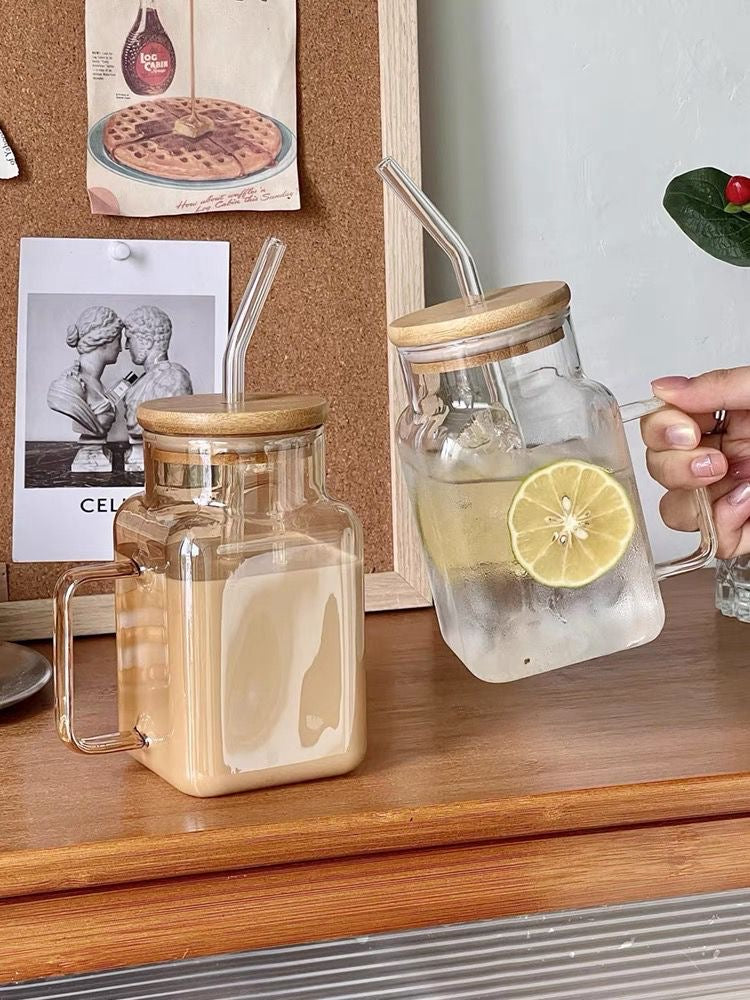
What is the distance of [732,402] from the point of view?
674 mm

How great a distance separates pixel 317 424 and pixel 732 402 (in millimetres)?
281

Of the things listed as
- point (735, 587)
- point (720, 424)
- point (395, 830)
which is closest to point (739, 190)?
point (720, 424)

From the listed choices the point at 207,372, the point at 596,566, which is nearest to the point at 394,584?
the point at 207,372

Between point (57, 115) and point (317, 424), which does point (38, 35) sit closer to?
point (57, 115)

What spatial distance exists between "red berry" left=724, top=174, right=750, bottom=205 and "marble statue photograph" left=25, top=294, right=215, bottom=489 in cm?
39

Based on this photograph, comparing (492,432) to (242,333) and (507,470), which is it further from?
(242,333)

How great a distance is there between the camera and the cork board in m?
0.81

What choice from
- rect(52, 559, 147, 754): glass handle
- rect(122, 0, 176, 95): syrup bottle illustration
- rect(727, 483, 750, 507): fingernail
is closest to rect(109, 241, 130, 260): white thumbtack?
rect(122, 0, 176, 95): syrup bottle illustration

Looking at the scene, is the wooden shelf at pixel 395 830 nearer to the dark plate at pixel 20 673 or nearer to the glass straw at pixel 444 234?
the dark plate at pixel 20 673

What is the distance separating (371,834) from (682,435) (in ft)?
0.97

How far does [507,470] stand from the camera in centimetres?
55

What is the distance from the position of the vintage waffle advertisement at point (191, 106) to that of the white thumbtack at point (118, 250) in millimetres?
23

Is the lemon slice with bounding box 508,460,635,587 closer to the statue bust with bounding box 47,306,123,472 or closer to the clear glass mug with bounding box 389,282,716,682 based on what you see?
the clear glass mug with bounding box 389,282,716,682

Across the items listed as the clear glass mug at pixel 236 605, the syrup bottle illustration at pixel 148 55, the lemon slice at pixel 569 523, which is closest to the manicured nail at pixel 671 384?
the lemon slice at pixel 569 523
